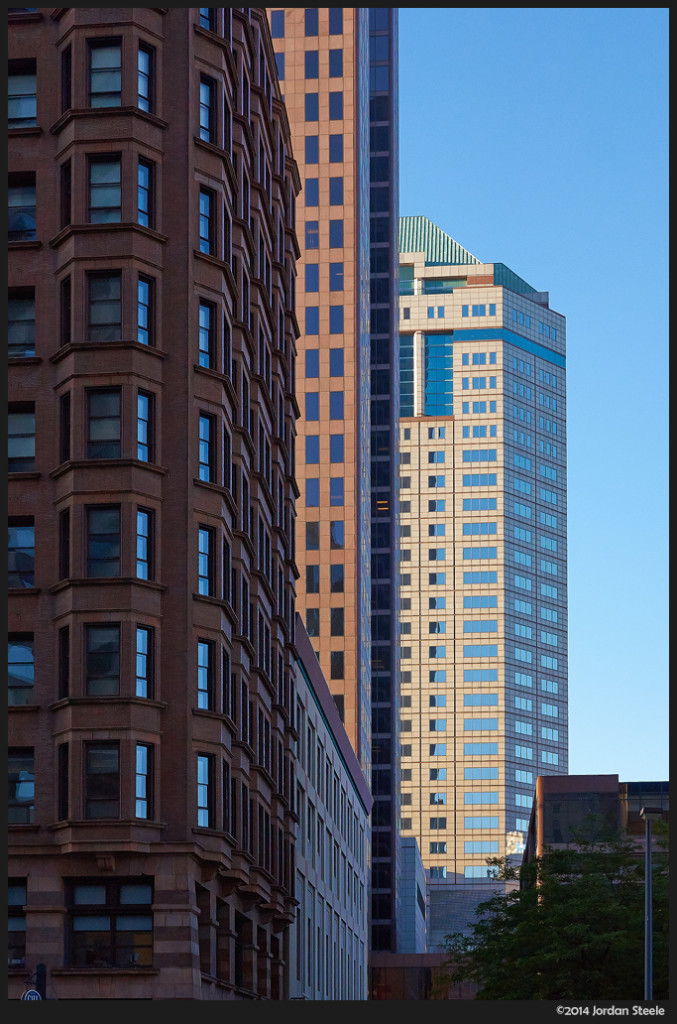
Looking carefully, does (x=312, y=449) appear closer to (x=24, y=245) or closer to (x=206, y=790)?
(x=24, y=245)

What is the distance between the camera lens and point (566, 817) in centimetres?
10431

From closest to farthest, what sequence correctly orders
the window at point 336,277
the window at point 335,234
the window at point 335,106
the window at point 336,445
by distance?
the window at point 336,445, the window at point 335,106, the window at point 336,277, the window at point 335,234

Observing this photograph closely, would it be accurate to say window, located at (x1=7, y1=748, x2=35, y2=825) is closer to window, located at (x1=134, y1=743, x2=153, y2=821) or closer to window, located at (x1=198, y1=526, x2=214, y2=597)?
window, located at (x1=134, y1=743, x2=153, y2=821)

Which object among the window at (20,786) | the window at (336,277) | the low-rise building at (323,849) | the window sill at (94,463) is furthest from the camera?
the window at (336,277)

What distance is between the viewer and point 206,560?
179ft

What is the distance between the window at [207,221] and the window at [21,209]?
5617mm

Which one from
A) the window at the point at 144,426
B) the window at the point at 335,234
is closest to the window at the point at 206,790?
the window at the point at 144,426

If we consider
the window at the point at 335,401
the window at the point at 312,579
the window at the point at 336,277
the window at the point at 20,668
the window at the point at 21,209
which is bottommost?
the window at the point at 20,668

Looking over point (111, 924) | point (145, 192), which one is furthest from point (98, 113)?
point (111, 924)

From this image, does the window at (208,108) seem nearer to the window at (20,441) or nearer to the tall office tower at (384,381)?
the window at (20,441)

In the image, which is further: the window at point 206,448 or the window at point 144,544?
the window at point 206,448

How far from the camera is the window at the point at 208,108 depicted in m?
56.9

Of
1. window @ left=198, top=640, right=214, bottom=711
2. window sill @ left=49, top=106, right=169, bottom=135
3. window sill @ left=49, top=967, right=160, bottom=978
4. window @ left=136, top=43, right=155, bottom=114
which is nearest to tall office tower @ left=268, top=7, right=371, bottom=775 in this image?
window @ left=198, top=640, right=214, bottom=711

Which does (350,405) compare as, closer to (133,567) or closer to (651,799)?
(651,799)
